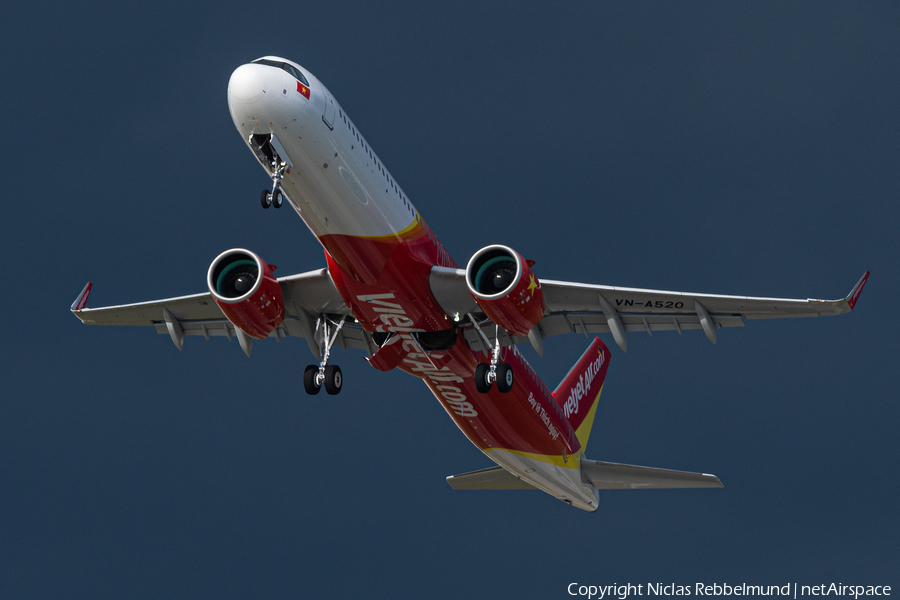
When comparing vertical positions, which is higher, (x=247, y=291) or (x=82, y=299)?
(x=82, y=299)

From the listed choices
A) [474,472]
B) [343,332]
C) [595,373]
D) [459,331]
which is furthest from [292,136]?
[595,373]

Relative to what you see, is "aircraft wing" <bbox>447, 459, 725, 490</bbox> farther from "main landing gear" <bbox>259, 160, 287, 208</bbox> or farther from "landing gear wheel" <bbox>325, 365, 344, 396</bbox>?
"main landing gear" <bbox>259, 160, 287, 208</bbox>

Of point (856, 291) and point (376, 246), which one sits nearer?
point (856, 291)

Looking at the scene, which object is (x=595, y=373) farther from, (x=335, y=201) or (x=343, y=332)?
(x=335, y=201)

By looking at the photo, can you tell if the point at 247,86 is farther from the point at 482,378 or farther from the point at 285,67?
the point at 482,378

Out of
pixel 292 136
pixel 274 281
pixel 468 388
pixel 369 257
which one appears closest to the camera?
pixel 292 136

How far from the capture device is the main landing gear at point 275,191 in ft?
83.1

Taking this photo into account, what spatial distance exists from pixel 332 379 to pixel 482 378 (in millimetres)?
4296

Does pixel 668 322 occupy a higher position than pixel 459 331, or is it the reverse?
pixel 459 331

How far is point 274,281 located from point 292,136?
5957mm

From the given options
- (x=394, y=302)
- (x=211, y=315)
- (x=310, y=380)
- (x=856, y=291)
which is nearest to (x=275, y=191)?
(x=394, y=302)

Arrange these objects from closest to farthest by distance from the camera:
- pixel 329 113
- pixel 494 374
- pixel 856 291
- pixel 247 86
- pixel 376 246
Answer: pixel 247 86
pixel 329 113
pixel 856 291
pixel 376 246
pixel 494 374

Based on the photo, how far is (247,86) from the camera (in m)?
24.8

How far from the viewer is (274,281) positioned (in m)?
30.4
